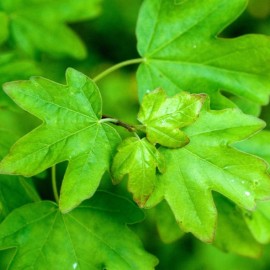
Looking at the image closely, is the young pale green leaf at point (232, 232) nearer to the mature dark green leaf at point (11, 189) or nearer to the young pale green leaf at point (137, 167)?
the young pale green leaf at point (137, 167)

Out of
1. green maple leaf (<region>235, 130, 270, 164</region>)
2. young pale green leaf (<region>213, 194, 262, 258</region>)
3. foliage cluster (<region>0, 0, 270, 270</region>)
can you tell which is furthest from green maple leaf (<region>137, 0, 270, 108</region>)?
young pale green leaf (<region>213, 194, 262, 258</region>)

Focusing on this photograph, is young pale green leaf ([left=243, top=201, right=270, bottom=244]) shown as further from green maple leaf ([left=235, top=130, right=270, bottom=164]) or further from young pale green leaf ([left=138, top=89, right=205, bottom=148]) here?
young pale green leaf ([left=138, top=89, right=205, bottom=148])

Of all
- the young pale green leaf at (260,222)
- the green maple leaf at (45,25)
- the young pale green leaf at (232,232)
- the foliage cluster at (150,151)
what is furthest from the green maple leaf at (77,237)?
the green maple leaf at (45,25)

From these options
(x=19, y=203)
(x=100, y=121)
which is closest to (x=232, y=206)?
(x=100, y=121)

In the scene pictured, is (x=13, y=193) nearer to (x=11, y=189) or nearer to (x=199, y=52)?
(x=11, y=189)

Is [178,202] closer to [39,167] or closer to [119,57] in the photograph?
[39,167]

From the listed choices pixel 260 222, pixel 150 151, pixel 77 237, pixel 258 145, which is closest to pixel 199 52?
pixel 258 145
